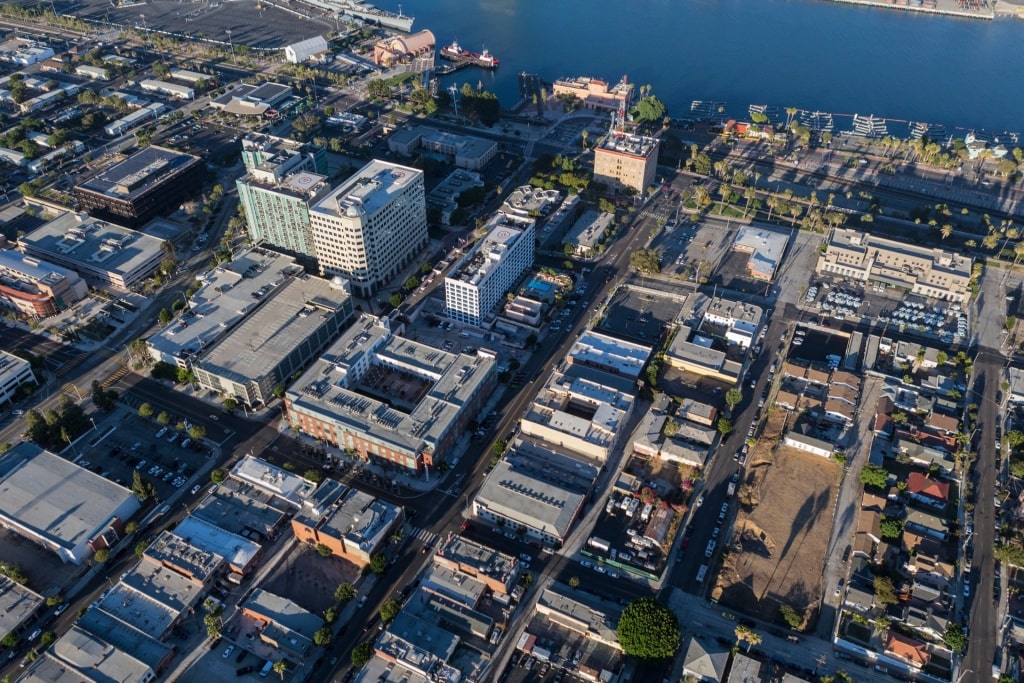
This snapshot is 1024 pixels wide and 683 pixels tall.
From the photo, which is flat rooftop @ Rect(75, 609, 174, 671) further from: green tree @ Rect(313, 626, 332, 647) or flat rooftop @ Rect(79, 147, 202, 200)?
flat rooftop @ Rect(79, 147, 202, 200)

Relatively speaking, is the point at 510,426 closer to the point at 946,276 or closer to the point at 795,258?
the point at 795,258

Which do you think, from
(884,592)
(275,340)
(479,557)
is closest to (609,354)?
(479,557)

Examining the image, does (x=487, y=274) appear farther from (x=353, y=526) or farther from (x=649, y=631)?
(x=649, y=631)

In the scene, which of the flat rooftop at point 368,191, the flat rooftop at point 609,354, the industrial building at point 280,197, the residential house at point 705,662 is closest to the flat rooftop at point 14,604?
the flat rooftop at point 368,191

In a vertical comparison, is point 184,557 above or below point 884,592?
below

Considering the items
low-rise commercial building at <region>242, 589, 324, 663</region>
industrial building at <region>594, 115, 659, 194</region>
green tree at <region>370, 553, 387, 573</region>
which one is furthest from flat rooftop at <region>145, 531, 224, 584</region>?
industrial building at <region>594, 115, 659, 194</region>

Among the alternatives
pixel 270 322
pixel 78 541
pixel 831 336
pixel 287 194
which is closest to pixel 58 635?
pixel 78 541
